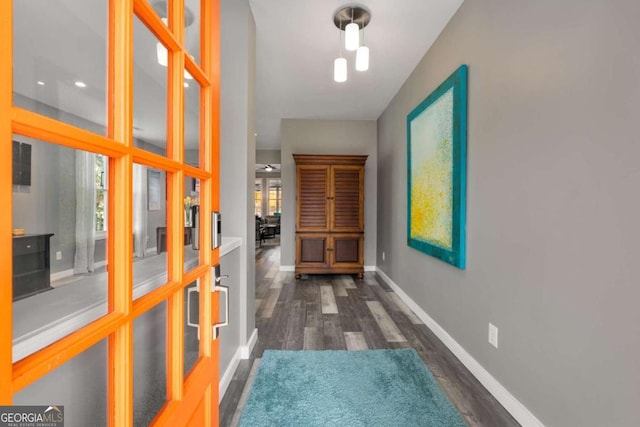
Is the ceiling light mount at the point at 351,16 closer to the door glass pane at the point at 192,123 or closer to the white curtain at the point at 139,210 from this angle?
the door glass pane at the point at 192,123

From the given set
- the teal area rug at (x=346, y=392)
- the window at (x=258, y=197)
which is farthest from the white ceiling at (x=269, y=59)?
the window at (x=258, y=197)

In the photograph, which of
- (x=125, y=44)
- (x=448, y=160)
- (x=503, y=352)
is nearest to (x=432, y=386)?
(x=503, y=352)

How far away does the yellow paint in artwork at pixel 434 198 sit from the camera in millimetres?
2262

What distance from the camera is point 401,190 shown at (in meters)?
3.59

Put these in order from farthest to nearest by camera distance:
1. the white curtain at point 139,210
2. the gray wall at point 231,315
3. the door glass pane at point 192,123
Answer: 1. the gray wall at point 231,315
2. the door glass pane at point 192,123
3. the white curtain at point 139,210

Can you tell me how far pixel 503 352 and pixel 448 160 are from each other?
135 centimetres

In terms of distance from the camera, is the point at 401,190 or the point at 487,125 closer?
the point at 487,125

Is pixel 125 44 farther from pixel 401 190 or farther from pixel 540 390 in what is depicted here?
pixel 401 190

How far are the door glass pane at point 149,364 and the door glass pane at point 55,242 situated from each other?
0.52 feet

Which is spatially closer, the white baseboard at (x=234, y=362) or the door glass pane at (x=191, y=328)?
the door glass pane at (x=191, y=328)

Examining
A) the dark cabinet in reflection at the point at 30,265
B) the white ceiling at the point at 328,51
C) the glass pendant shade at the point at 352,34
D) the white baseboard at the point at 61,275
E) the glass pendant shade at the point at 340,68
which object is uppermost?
the white ceiling at the point at 328,51

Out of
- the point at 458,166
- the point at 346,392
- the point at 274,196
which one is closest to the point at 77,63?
the point at 346,392

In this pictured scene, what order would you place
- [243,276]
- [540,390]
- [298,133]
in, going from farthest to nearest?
[298,133] < [243,276] < [540,390]

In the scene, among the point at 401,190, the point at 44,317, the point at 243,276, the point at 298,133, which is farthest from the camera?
the point at 298,133
